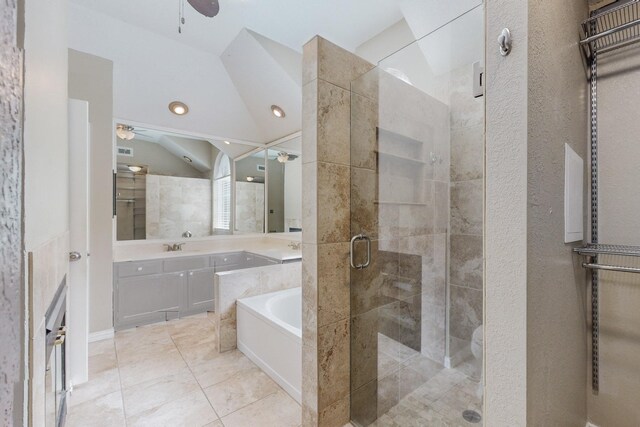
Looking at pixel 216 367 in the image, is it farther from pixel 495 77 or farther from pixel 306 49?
pixel 495 77

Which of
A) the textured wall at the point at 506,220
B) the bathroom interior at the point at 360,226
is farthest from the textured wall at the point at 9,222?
the textured wall at the point at 506,220

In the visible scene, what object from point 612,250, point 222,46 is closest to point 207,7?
point 222,46

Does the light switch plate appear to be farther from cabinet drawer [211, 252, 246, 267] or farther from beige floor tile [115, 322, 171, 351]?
cabinet drawer [211, 252, 246, 267]

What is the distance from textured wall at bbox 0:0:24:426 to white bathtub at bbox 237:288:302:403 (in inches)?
72.1

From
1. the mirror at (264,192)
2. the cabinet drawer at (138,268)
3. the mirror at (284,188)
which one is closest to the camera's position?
the cabinet drawer at (138,268)

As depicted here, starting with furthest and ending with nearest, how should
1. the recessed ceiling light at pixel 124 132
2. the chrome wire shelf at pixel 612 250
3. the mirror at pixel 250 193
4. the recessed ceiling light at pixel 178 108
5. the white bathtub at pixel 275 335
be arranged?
the mirror at pixel 250 193
the recessed ceiling light at pixel 178 108
the recessed ceiling light at pixel 124 132
the white bathtub at pixel 275 335
the chrome wire shelf at pixel 612 250

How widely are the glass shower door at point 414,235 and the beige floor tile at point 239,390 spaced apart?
71 centimetres

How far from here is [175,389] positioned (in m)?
2.00

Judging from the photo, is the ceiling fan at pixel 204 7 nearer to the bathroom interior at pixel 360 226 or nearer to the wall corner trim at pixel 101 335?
the bathroom interior at pixel 360 226

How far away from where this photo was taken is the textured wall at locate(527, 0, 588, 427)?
802mm

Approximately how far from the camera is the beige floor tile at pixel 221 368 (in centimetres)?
211

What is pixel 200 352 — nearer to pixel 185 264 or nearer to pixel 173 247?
pixel 185 264

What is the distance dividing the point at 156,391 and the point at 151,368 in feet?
1.13

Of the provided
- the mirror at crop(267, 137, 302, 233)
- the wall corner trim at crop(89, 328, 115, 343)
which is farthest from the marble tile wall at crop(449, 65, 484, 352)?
the wall corner trim at crop(89, 328, 115, 343)
